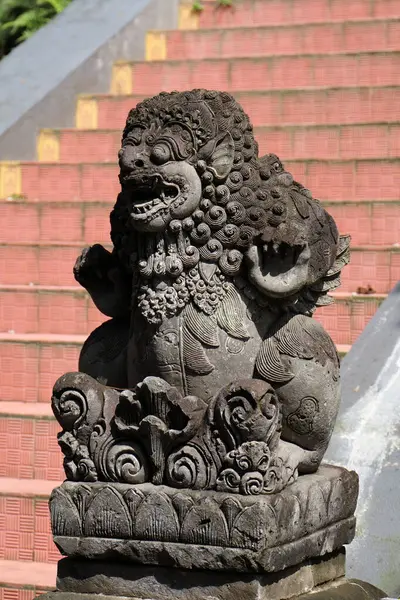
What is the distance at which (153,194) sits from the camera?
4.79 m

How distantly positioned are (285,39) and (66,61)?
1800 mm

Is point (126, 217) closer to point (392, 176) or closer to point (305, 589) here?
point (305, 589)

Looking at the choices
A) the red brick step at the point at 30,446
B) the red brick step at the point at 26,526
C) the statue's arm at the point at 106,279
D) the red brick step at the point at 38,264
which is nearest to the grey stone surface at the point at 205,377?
the statue's arm at the point at 106,279

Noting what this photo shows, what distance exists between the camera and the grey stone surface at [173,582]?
4590 mm

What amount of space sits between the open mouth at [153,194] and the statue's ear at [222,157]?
16 cm

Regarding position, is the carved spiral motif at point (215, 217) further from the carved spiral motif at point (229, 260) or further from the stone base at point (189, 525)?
the stone base at point (189, 525)

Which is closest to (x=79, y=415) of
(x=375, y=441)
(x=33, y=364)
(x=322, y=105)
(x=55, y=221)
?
(x=375, y=441)

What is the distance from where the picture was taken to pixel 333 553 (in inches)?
206

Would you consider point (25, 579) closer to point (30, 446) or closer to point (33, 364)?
point (30, 446)

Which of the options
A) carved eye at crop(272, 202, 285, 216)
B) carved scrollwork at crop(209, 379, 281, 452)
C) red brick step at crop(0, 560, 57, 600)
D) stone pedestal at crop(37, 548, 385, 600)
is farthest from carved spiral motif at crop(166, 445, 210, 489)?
red brick step at crop(0, 560, 57, 600)

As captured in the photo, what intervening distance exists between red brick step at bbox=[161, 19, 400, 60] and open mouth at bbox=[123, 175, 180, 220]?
6.46m

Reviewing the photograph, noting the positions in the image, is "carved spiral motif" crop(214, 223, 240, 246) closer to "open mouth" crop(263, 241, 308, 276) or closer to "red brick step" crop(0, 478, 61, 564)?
"open mouth" crop(263, 241, 308, 276)

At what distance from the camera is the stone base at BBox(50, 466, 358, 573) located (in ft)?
14.9

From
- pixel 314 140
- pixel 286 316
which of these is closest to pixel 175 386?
pixel 286 316
